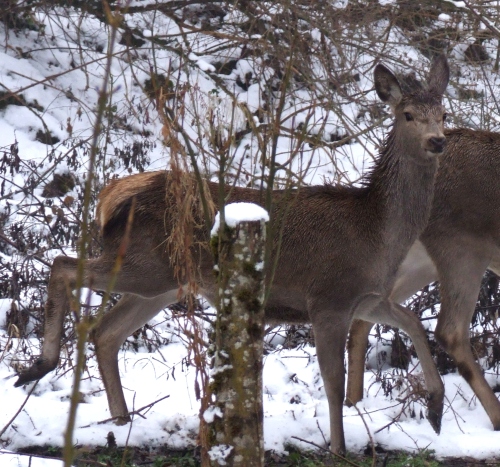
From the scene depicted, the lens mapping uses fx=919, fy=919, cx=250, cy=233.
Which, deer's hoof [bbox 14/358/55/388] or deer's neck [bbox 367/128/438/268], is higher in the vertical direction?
deer's neck [bbox 367/128/438/268]

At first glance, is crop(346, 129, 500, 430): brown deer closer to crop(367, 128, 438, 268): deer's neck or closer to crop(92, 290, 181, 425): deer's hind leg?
crop(367, 128, 438, 268): deer's neck

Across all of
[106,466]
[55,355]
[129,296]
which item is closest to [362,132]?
[129,296]

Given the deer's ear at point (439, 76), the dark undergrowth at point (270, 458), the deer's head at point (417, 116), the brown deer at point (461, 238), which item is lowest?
the dark undergrowth at point (270, 458)

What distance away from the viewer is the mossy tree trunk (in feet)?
10.7

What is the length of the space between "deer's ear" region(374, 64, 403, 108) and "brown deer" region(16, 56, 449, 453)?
0.47 feet

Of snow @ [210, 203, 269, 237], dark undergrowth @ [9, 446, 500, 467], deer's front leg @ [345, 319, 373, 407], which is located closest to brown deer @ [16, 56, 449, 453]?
dark undergrowth @ [9, 446, 500, 467]

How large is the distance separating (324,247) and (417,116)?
998 millimetres

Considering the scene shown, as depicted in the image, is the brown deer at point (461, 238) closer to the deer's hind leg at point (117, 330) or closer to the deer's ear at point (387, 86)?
the deer's ear at point (387, 86)

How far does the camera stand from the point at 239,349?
3322 millimetres

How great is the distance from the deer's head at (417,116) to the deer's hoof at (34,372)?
2.57m

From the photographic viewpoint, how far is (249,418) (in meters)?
3.28

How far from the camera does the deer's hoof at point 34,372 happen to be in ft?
17.6

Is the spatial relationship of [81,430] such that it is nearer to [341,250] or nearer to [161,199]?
[161,199]

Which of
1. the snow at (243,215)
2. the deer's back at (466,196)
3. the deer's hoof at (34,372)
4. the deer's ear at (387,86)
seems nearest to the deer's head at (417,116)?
the deer's ear at (387,86)
